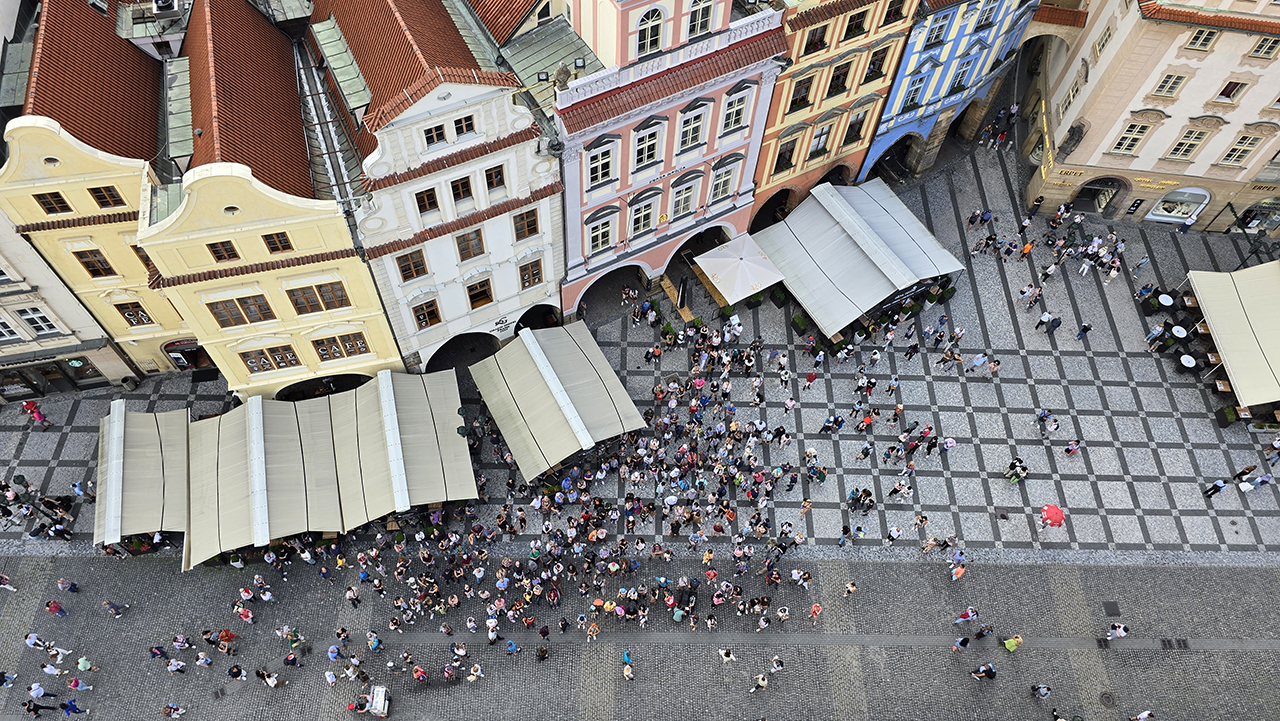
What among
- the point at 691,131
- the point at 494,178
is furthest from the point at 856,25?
the point at 494,178

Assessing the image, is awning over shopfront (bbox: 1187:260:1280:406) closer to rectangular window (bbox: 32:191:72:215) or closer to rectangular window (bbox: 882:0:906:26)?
rectangular window (bbox: 882:0:906:26)

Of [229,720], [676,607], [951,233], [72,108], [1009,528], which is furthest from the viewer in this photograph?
[951,233]

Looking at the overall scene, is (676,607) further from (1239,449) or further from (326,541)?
(1239,449)

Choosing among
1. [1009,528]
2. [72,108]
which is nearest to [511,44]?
[72,108]

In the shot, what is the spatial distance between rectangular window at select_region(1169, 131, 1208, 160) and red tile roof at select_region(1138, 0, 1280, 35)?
726 centimetres

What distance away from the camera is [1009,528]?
146ft

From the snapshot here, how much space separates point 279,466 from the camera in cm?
4197

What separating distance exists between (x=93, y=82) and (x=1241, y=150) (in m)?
58.5

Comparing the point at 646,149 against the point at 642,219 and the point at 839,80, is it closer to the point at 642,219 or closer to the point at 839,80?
the point at 642,219

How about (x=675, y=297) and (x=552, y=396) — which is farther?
(x=675, y=297)

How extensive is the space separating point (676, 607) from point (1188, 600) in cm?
2489

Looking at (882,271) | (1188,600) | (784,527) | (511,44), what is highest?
(511,44)

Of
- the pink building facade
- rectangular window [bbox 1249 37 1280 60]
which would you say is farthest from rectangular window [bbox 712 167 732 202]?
rectangular window [bbox 1249 37 1280 60]

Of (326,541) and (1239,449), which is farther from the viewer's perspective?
(1239,449)
